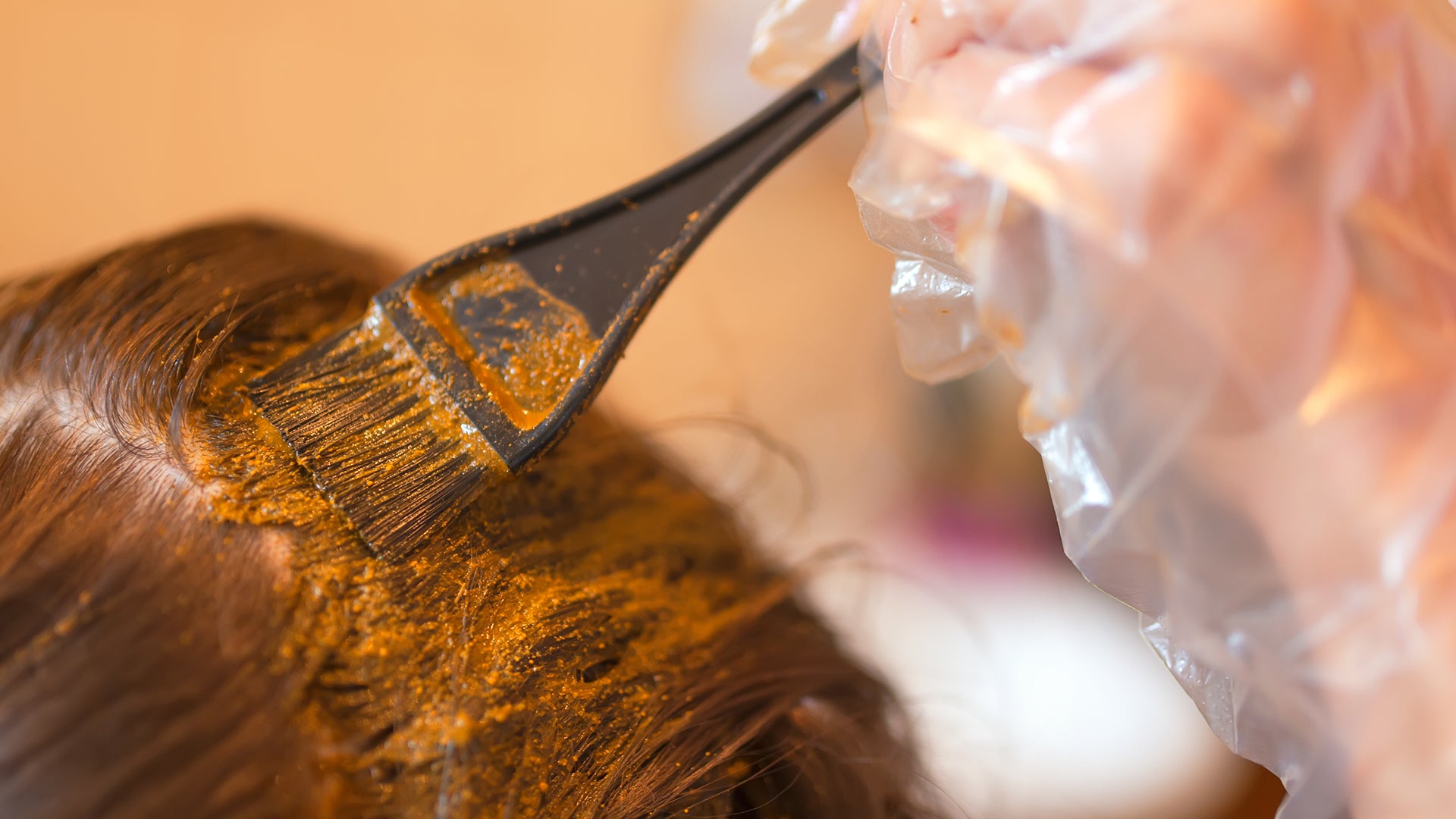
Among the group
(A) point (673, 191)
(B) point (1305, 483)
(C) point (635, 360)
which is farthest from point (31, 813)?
(C) point (635, 360)

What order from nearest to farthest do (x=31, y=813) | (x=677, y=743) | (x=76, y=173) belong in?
(x=31, y=813), (x=677, y=743), (x=76, y=173)

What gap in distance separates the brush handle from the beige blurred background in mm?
293

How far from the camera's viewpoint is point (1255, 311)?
31cm

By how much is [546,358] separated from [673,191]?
11 cm

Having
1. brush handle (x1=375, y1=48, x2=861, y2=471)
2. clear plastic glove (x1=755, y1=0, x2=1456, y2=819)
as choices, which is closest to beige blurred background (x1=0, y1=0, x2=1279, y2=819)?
brush handle (x1=375, y1=48, x2=861, y2=471)

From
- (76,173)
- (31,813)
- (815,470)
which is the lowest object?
(815,470)

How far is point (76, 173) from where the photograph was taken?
0.74m

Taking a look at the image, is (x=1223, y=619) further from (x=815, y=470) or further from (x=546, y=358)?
(x=815, y=470)

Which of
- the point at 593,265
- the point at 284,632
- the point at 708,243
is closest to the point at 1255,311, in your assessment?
the point at 593,265

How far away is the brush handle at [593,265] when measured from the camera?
1.37ft

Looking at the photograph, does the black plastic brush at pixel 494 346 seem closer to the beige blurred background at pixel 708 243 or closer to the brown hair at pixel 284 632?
the brown hair at pixel 284 632

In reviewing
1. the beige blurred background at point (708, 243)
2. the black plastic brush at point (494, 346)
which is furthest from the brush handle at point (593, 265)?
the beige blurred background at point (708, 243)

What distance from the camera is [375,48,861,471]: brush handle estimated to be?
0.42 meters

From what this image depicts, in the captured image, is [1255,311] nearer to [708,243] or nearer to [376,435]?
[376,435]
